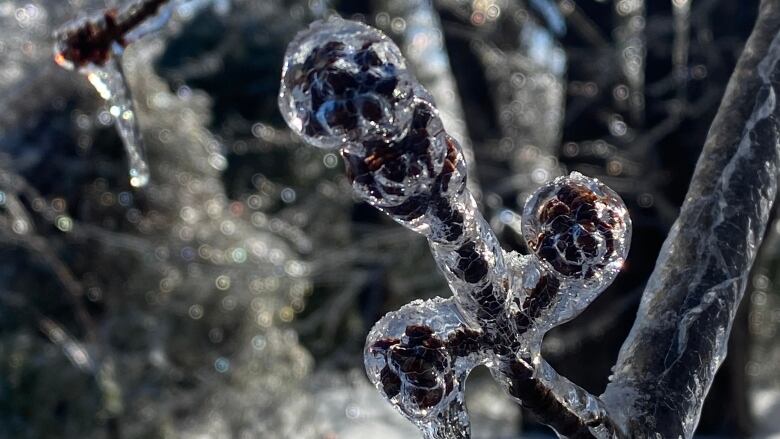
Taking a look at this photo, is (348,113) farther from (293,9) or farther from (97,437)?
(293,9)

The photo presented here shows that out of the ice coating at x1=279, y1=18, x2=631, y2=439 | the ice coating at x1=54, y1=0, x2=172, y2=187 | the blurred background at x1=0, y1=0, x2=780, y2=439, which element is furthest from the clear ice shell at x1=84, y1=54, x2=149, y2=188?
the blurred background at x1=0, y1=0, x2=780, y2=439

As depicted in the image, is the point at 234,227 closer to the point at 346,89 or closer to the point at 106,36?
the point at 106,36

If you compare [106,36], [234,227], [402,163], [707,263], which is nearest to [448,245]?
[402,163]

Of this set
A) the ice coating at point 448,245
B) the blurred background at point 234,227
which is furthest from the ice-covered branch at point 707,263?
the blurred background at point 234,227

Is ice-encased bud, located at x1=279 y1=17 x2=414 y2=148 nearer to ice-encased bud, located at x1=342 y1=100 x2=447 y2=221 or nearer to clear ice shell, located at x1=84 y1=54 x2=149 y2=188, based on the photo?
ice-encased bud, located at x1=342 y1=100 x2=447 y2=221

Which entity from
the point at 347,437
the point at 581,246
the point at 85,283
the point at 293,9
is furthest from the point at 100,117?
the point at 581,246

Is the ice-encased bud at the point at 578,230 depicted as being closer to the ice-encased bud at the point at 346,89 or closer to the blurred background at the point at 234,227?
the ice-encased bud at the point at 346,89
